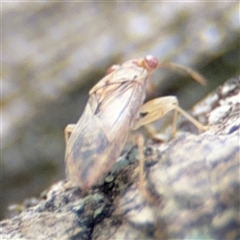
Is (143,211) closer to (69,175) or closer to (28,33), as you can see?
(69,175)

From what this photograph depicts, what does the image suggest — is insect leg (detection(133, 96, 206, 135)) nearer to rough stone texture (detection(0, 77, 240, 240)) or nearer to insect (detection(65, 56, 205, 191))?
insect (detection(65, 56, 205, 191))

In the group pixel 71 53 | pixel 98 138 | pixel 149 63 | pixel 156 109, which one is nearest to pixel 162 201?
pixel 98 138

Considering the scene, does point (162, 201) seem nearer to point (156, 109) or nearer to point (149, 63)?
point (156, 109)

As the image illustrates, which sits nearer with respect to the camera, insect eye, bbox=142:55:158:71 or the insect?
the insect

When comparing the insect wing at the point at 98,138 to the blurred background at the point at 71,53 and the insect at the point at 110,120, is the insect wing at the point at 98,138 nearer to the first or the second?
the insect at the point at 110,120

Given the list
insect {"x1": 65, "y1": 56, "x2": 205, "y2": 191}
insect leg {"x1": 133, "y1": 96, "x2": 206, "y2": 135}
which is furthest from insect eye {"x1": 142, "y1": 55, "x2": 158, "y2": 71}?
insect leg {"x1": 133, "y1": 96, "x2": 206, "y2": 135}

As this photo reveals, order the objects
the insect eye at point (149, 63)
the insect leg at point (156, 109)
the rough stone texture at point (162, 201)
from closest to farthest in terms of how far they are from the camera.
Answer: the rough stone texture at point (162, 201)
the insect leg at point (156, 109)
the insect eye at point (149, 63)

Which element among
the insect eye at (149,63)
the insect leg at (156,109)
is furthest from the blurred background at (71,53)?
the insect leg at (156,109)
